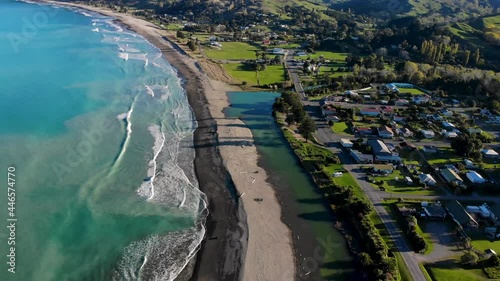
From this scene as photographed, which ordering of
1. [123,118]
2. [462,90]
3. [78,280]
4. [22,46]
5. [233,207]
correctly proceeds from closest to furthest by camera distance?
[78,280] → [233,207] → [123,118] → [462,90] → [22,46]

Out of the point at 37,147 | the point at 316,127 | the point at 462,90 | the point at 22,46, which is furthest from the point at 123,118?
the point at 462,90

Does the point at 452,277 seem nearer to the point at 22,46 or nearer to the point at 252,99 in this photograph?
the point at 252,99

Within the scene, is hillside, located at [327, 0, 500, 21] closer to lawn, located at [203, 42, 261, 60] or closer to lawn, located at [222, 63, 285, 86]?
lawn, located at [203, 42, 261, 60]

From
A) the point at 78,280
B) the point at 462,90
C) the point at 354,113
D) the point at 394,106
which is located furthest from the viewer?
the point at 462,90

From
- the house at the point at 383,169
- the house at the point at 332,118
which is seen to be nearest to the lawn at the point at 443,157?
the house at the point at 383,169

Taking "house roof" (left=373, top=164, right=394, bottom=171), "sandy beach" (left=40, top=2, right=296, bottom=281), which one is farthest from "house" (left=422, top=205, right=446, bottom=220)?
"sandy beach" (left=40, top=2, right=296, bottom=281)

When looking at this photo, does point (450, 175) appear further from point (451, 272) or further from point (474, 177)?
point (451, 272)
